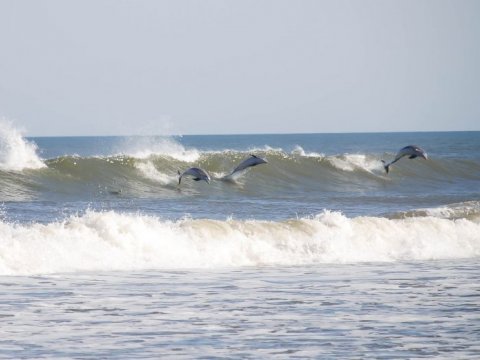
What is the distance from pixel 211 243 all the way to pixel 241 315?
599cm

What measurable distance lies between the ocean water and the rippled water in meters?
0.02

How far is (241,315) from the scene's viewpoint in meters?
11.5

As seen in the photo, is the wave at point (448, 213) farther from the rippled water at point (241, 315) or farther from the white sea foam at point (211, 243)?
the rippled water at point (241, 315)

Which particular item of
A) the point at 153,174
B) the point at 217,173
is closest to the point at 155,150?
the point at 217,173

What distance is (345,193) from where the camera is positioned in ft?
106

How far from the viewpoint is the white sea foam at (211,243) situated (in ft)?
50.7

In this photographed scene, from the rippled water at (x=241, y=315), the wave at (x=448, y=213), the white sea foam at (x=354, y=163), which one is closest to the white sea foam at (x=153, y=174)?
the white sea foam at (x=354, y=163)

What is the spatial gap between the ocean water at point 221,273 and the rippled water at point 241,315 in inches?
0.8

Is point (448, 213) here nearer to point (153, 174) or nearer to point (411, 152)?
point (411, 152)

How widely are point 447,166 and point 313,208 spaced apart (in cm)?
1667

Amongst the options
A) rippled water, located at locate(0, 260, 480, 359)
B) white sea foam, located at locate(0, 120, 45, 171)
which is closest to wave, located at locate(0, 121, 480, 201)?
white sea foam, located at locate(0, 120, 45, 171)

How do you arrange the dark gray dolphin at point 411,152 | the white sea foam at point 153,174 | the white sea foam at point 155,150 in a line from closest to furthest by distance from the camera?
the dark gray dolphin at point 411,152, the white sea foam at point 153,174, the white sea foam at point 155,150

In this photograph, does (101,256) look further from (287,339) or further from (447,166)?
(447,166)

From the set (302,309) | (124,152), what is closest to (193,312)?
(302,309)
